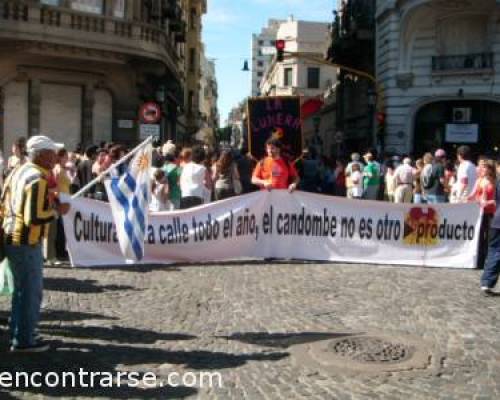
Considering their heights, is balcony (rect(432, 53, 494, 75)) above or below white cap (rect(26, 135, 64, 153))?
above

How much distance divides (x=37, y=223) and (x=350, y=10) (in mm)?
37448

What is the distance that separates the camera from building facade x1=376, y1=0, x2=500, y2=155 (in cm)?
2798

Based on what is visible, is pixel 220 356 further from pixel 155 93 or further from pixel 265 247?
pixel 155 93

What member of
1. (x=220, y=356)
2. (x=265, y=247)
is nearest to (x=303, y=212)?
A: (x=265, y=247)

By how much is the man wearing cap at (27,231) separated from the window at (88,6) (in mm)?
19895

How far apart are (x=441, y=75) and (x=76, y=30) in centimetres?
1371

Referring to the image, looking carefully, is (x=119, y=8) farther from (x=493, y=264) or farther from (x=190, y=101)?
(x=190, y=101)

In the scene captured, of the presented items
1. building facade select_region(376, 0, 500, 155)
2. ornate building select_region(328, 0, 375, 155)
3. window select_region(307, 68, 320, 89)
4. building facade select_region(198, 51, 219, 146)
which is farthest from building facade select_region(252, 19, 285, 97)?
building facade select_region(376, 0, 500, 155)

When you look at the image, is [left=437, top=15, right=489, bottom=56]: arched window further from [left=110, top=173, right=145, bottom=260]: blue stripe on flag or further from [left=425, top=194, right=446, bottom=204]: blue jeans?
[left=110, top=173, right=145, bottom=260]: blue stripe on flag

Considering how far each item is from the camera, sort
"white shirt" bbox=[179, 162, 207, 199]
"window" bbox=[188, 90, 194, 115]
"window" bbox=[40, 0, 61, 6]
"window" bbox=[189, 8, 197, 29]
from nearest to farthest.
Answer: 1. "white shirt" bbox=[179, 162, 207, 199]
2. "window" bbox=[40, 0, 61, 6]
3. "window" bbox=[188, 90, 194, 115]
4. "window" bbox=[189, 8, 197, 29]

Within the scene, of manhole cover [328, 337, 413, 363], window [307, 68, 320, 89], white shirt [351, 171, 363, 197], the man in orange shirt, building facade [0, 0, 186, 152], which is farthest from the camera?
window [307, 68, 320, 89]

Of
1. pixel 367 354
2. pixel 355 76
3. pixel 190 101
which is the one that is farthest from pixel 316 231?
pixel 190 101

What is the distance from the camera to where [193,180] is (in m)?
12.4

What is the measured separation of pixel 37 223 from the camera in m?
6.16
